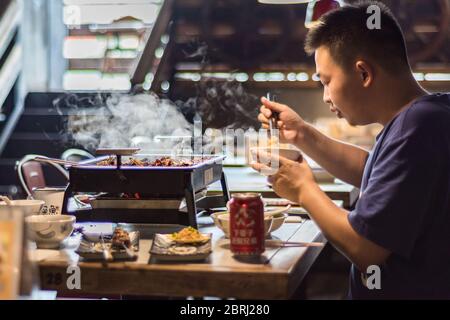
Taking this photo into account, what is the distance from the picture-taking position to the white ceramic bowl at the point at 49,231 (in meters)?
2.12

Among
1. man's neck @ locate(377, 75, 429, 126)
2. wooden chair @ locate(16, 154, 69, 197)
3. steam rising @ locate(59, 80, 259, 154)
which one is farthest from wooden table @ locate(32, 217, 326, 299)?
wooden chair @ locate(16, 154, 69, 197)

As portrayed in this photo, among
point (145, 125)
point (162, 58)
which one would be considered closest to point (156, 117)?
point (145, 125)

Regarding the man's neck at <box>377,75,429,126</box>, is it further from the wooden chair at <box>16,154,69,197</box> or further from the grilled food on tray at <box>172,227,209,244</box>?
the wooden chair at <box>16,154,69,197</box>

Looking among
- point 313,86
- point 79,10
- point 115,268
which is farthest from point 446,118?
point 79,10

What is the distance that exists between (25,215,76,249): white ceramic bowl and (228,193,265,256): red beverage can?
0.53 metres

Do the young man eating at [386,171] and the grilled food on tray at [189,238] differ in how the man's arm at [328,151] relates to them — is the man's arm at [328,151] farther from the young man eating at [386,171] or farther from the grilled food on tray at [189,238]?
the grilled food on tray at [189,238]

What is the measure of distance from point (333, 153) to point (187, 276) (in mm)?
953

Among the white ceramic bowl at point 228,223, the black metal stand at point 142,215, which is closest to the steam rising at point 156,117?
the black metal stand at point 142,215

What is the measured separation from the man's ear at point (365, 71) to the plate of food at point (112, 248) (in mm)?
821

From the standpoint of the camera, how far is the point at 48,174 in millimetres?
7156

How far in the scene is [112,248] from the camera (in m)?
1.99

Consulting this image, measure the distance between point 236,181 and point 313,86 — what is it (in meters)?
3.95

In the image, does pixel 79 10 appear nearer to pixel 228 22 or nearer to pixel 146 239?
pixel 228 22

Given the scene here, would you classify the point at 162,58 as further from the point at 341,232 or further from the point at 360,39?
the point at 341,232
